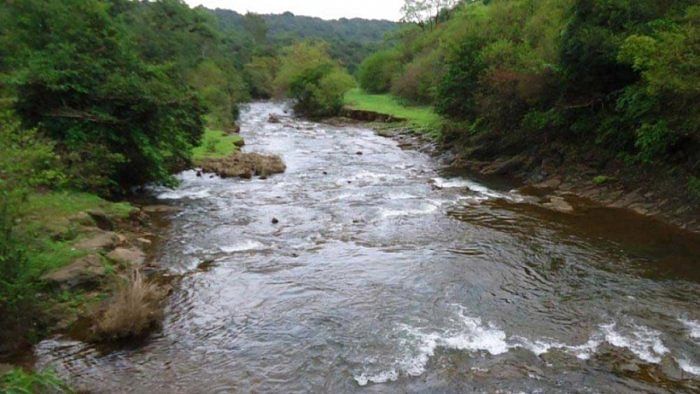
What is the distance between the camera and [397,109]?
54.8 m

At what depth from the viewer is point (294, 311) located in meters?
11.2

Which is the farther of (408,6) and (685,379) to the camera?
Result: (408,6)

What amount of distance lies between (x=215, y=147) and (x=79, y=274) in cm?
2014

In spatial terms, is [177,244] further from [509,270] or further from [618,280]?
[618,280]

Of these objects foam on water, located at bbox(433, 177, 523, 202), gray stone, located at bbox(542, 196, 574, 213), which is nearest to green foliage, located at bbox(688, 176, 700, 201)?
gray stone, located at bbox(542, 196, 574, 213)

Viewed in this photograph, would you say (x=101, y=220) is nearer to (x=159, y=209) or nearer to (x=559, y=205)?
(x=159, y=209)

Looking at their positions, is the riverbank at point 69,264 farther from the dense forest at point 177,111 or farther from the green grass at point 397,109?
the green grass at point 397,109

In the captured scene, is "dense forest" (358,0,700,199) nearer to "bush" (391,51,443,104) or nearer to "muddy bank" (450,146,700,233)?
"muddy bank" (450,146,700,233)

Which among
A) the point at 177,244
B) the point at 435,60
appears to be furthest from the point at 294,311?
the point at 435,60

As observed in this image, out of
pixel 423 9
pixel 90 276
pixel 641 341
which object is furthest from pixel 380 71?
pixel 641 341

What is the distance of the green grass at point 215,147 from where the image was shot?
93.5ft

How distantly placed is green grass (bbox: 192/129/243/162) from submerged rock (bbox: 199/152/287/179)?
1.04 m

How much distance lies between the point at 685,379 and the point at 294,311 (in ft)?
24.9

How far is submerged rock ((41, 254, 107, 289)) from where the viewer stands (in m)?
10.8
